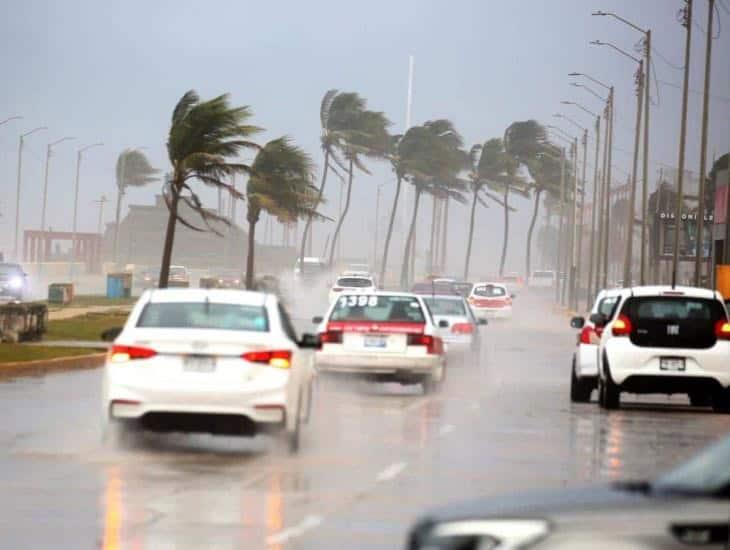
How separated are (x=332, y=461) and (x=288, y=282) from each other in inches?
4082

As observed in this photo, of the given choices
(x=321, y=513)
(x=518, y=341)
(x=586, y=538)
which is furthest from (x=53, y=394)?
(x=518, y=341)

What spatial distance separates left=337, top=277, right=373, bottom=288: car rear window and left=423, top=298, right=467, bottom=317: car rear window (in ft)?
109

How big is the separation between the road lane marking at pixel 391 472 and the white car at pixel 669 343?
30.5 ft

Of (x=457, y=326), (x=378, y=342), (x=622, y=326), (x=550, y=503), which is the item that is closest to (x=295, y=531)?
(x=550, y=503)

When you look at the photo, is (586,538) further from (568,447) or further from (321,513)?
(568,447)

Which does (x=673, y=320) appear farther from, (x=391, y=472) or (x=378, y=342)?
(x=391, y=472)

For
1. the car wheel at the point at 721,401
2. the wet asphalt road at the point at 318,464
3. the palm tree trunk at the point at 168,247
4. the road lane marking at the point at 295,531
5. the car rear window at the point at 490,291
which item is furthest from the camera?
the car rear window at the point at 490,291

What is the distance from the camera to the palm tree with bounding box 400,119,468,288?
176375mm

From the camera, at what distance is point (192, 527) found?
1370 cm

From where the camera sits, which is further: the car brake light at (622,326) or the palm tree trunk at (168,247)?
the palm tree trunk at (168,247)

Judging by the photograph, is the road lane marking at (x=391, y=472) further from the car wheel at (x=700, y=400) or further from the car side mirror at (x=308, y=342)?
the car wheel at (x=700, y=400)

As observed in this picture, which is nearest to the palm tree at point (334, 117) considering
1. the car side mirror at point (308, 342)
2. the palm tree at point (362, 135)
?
the palm tree at point (362, 135)

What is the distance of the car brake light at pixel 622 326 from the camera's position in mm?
27844

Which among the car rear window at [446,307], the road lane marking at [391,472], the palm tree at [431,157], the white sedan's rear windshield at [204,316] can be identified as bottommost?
the road lane marking at [391,472]
